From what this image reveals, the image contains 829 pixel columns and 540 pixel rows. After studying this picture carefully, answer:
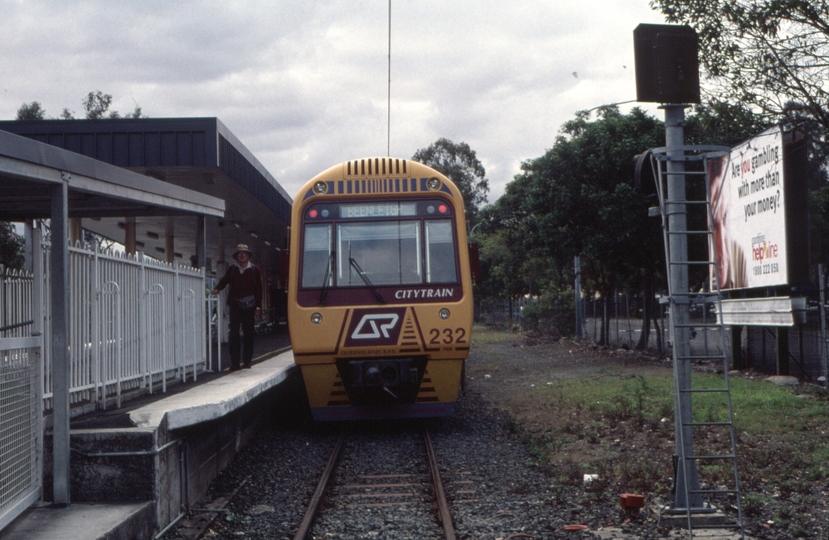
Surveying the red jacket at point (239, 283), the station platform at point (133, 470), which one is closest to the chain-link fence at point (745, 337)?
the station platform at point (133, 470)

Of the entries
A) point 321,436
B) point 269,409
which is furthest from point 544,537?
point 269,409

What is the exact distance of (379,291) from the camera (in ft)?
36.3

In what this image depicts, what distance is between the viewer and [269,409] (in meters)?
13.0

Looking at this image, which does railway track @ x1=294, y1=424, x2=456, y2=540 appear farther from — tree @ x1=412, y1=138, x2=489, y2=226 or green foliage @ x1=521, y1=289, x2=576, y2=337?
tree @ x1=412, y1=138, x2=489, y2=226

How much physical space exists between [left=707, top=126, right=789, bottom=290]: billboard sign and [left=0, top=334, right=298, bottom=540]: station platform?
820cm

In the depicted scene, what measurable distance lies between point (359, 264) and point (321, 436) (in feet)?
7.88

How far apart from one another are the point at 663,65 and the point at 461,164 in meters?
59.2

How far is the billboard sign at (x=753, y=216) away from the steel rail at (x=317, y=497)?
6.25m

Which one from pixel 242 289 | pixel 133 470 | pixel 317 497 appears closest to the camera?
pixel 133 470

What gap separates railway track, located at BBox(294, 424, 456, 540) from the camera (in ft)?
23.0

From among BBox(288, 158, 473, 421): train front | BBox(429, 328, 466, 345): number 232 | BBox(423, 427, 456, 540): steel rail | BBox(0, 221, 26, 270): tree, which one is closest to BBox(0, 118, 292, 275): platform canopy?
Result: BBox(288, 158, 473, 421): train front

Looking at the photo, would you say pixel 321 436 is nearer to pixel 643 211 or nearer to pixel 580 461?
pixel 580 461

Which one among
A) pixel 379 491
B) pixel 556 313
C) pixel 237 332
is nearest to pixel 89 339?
pixel 379 491

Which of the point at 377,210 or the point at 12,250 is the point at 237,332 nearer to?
the point at 377,210
